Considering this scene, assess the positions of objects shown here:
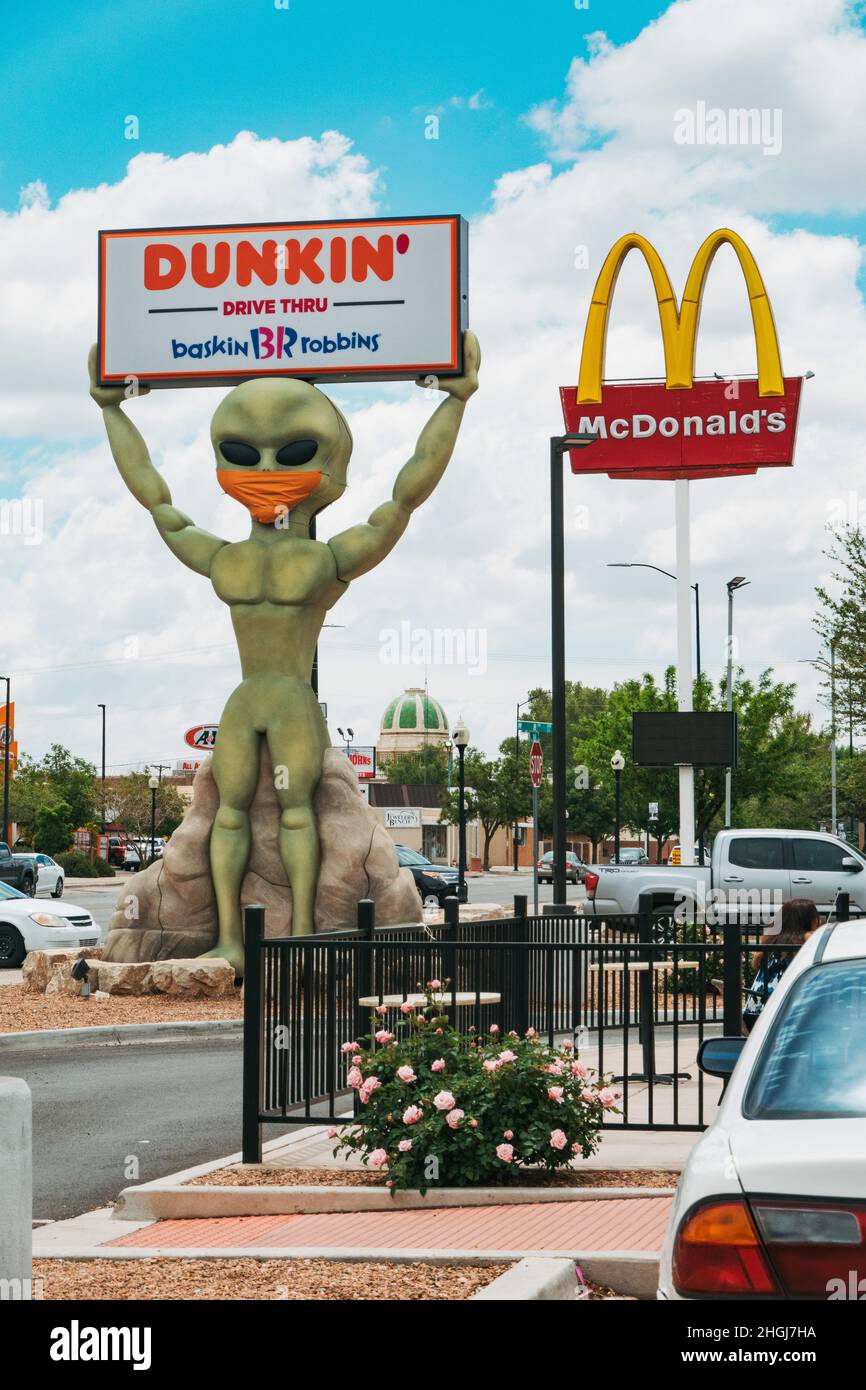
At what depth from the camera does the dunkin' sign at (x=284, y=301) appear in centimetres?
2122

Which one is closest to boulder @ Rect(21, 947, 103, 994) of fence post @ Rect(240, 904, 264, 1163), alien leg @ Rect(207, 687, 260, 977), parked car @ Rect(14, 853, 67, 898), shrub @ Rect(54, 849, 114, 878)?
alien leg @ Rect(207, 687, 260, 977)

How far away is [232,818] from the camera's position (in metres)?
19.9

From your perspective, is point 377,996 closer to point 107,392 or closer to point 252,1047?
point 252,1047

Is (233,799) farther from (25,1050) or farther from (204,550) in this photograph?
(25,1050)

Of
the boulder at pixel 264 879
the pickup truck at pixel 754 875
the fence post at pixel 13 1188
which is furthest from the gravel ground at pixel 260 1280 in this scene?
the pickup truck at pixel 754 875

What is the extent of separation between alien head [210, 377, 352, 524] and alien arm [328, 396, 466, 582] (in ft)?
2.19

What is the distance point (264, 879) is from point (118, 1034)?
3.86m

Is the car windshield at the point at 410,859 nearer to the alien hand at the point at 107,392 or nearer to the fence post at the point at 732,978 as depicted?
the alien hand at the point at 107,392

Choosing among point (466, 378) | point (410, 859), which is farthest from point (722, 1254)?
point (410, 859)

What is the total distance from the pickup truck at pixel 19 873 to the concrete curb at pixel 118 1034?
86.7 feet

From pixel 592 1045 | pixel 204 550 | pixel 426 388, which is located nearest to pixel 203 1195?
pixel 592 1045

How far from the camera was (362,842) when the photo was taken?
19.9 metres

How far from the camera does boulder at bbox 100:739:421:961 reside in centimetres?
1975

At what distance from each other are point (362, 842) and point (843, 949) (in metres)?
15.2
